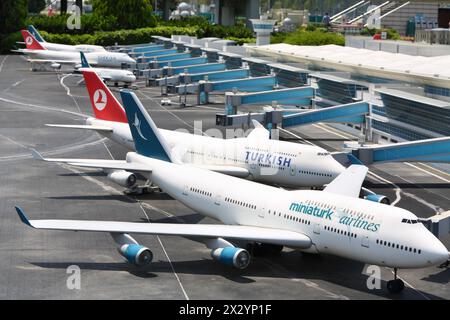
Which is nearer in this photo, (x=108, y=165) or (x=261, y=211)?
(x=261, y=211)

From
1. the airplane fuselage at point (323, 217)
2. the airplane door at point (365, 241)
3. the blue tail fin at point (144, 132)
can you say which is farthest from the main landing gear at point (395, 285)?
the blue tail fin at point (144, 132)

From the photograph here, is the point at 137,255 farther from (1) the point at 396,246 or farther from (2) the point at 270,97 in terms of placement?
(2) the point at 270,97

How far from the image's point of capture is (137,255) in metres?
50.7

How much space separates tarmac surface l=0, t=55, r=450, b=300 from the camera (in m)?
49.0

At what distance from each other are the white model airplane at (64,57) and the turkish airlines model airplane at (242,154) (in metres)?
109

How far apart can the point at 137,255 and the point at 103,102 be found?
1326 inches

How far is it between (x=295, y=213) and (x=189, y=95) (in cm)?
10834

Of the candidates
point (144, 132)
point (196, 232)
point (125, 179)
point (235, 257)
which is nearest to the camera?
point (235, 257)

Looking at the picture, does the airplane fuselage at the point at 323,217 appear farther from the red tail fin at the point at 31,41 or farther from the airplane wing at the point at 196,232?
the red tail fin at the point at 31,41

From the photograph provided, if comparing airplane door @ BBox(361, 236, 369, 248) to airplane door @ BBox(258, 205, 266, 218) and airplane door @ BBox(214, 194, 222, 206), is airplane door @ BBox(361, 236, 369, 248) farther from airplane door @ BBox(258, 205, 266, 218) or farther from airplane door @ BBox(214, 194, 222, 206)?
airplane door @ BBox(214, 194, 222, 206)

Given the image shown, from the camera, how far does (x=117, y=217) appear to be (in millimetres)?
66312

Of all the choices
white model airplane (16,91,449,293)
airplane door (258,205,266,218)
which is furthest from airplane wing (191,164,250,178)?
airplane door (258,205,266,218)

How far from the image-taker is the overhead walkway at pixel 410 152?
78.2 meters

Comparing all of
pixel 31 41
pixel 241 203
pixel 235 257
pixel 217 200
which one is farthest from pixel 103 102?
pixel 31 41
